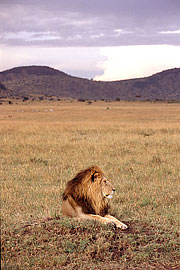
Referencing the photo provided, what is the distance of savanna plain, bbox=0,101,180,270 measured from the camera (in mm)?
5438

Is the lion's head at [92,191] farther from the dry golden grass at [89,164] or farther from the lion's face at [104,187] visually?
the dry golden grass at [89,164]

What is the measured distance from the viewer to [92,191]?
6.37 meters

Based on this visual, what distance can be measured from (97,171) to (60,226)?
3.51ft

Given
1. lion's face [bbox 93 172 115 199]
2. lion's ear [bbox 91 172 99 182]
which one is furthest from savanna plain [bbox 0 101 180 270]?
lion's ear [bbox 91 172 99 182]

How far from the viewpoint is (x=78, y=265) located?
523 centimetres

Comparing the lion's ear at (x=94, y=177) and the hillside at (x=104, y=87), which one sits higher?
the hillside at (x=104, y=87)

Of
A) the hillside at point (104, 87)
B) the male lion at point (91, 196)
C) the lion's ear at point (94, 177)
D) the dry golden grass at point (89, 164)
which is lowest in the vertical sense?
the dry golden grass at point (89, 164)

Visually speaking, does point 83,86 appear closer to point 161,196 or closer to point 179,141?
point 179,141

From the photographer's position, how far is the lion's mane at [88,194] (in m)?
6.38

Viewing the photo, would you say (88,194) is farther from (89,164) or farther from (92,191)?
(89,164)

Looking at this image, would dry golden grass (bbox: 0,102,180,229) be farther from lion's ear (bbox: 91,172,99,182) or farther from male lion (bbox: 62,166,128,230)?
lion's ear (bbox: 91,172,99,182)

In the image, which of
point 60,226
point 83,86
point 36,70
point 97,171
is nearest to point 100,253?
point 60,226

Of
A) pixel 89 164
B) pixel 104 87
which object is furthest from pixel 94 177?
pixel 104 87

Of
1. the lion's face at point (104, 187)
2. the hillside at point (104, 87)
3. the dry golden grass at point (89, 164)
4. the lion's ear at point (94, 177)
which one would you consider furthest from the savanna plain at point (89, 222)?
the hillside at point (104, 87)
